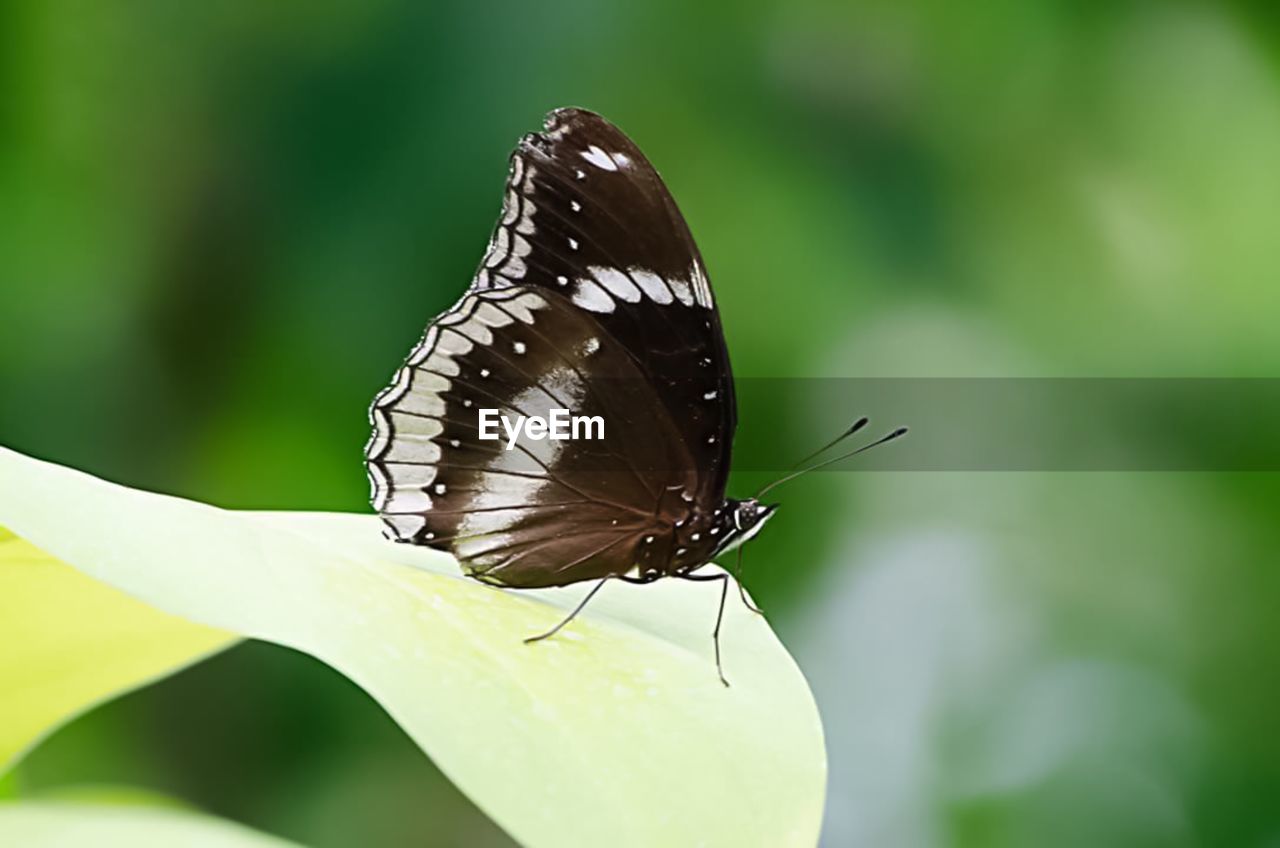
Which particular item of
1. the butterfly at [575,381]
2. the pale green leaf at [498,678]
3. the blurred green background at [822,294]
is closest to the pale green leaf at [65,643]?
the pale green leaf at [498,678]

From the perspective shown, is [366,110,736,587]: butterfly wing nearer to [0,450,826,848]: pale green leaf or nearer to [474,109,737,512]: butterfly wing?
[474,109,737,512]: butterfly wing

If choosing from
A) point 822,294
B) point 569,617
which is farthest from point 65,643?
point 822,294

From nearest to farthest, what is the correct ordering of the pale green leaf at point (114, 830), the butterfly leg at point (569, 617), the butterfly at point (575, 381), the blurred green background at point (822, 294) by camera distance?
the pale green leaf at point (114, 830)
the butterfly leg at point (569, 617)
the butterfly at point (575, 381)
the blurred green background at point (822, 294)

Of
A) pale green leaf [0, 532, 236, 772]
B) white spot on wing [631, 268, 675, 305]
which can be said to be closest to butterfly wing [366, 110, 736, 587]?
white spot on wing [631, 268, 675, 305]

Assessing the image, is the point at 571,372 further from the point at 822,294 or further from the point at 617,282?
the point at 822,294

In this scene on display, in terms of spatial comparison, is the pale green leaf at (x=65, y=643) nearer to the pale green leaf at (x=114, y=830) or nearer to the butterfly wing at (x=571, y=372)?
the pale green leaf at (x=114, y=830)

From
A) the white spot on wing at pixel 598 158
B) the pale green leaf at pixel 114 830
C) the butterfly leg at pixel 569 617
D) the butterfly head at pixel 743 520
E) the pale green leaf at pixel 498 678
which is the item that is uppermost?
the white spot on wing at pixel 598 158

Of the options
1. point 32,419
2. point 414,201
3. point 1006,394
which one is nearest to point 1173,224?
point 1006,394
